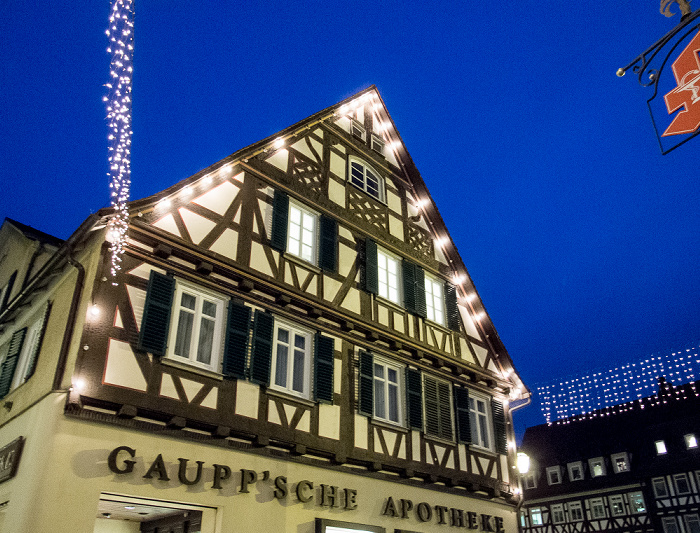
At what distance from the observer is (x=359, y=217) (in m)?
14.8

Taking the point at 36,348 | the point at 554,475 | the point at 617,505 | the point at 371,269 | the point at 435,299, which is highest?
the point at 554,475

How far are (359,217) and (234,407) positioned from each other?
20.3 ft

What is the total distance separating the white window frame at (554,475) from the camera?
121ft

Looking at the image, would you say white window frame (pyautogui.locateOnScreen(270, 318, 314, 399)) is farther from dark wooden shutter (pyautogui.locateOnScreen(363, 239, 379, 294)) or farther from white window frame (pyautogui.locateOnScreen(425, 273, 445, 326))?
white window frame (pyautogui.locateOnScreen(425, 273, 445, 326))

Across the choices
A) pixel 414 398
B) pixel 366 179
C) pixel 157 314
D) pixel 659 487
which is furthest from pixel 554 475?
pixel 157 314

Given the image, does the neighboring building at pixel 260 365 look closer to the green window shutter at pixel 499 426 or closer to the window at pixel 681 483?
the green window shutter at pixel 499 426

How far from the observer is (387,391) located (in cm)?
1331

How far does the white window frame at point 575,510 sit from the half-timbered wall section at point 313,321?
22.4 meters

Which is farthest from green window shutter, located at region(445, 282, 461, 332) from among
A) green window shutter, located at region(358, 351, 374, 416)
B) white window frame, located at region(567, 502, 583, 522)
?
white window frame, located at region(567, 502, 583, 522)

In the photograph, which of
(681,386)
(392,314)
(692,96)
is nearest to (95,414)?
(392,314)

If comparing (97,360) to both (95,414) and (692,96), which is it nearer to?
(95,414)

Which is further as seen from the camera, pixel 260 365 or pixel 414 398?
pixel 414 398

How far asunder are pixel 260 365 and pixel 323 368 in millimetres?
1526

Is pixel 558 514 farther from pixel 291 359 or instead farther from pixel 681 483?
pixel 291 359
